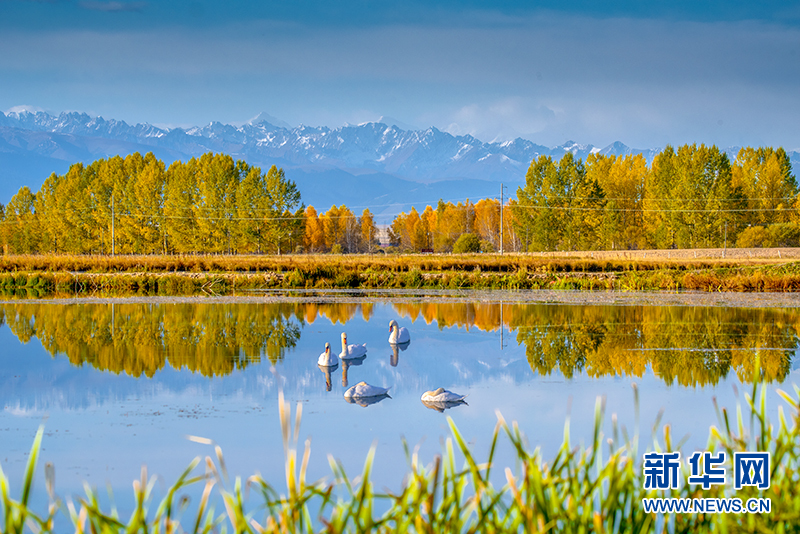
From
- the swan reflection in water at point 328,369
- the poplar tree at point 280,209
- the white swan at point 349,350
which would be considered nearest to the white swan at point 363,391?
the swan reflection in water at point 328,369

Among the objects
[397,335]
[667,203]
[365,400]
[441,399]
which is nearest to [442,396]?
[441,399]

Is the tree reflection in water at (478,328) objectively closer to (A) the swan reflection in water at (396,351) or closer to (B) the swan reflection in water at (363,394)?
(A) the swan reflection in water at (396,351)

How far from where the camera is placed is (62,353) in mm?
11633

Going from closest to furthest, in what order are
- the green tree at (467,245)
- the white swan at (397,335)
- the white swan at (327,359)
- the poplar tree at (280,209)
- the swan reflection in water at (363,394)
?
the swan reflection in water at (363,394) < the white swan at (327,359) < the white swan at (397,335) < the poplar tree at (280,209) < the green tree at (467,245)

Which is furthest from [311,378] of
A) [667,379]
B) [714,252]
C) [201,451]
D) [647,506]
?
[714,252]

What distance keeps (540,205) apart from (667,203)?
31.4ft

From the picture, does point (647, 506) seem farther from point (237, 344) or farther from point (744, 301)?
point (744, 301)

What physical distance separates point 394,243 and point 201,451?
101m

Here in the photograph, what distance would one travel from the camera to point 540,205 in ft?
200

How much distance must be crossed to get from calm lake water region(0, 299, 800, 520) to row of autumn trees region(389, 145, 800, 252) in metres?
42.3

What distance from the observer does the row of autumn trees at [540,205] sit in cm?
5791

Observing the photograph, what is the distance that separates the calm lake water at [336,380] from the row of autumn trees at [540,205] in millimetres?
42886

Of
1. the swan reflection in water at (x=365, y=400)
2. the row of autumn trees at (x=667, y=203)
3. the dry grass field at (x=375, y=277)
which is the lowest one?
the swan reflection in water at (x=365, y=400)

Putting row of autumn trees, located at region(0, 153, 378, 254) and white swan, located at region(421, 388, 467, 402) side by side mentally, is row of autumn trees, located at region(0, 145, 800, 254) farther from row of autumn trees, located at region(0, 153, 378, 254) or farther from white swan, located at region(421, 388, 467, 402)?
white swan, located at region(421, 388, 467, 402)
